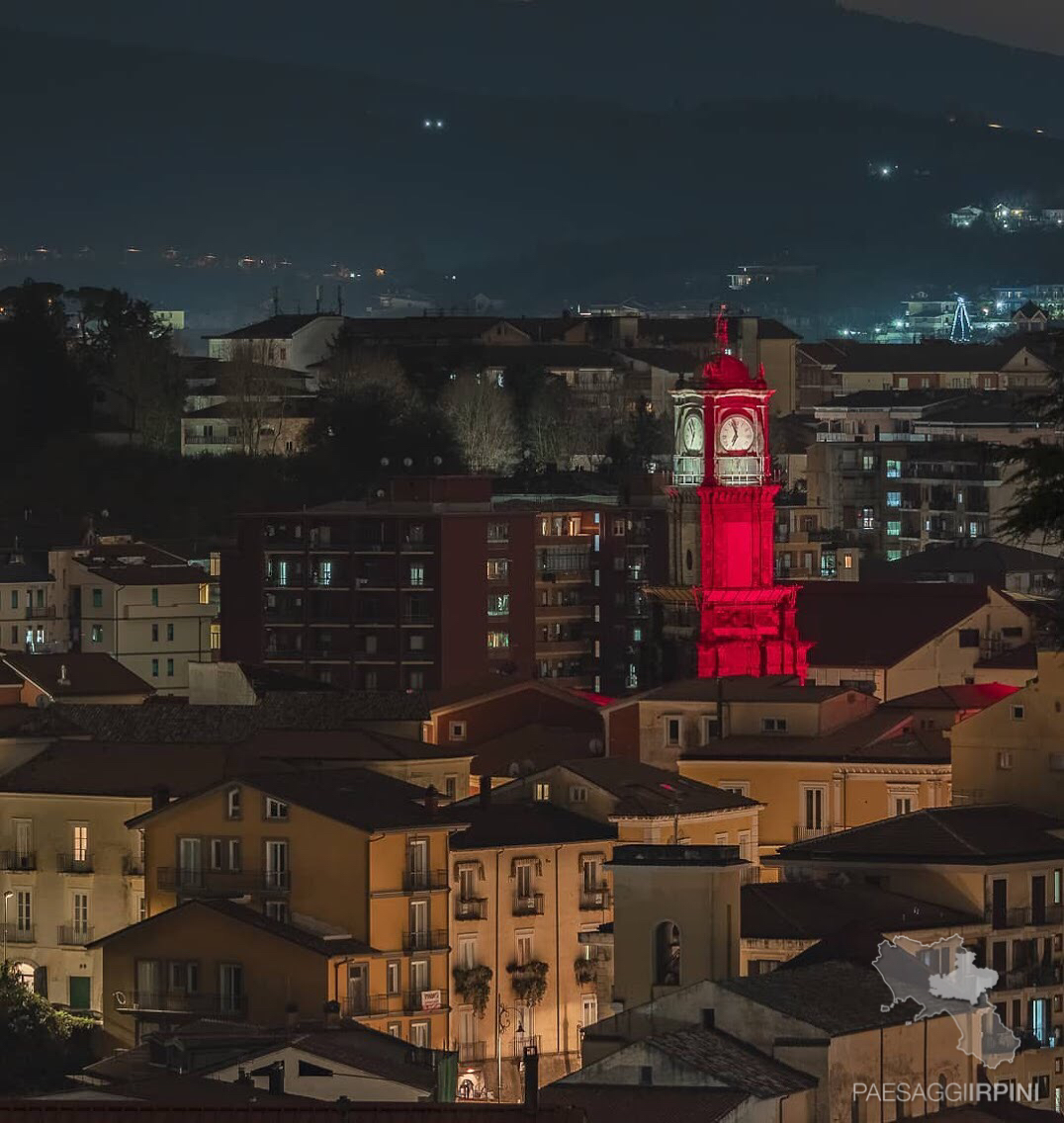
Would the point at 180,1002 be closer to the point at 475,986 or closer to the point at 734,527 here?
the point at 475,986

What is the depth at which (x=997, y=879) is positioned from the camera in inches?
1725

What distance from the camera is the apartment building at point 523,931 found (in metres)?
48.8

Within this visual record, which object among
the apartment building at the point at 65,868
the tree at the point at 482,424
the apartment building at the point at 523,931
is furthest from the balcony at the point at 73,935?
the tree at the point at 482,424

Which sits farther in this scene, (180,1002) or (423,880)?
(423,880)

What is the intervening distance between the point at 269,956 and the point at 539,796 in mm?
7713

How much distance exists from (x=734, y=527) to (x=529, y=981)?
19.6 metres

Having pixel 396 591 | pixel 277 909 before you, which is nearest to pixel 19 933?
pixel 277 909

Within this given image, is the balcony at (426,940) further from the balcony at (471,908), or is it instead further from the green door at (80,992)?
the green door at (80,992)

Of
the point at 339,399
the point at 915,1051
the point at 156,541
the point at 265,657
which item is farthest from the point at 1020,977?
the point at 339,399

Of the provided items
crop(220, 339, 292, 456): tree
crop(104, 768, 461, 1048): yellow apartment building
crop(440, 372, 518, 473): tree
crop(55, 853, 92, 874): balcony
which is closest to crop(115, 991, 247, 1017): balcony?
crop(104, 768, 461, 1048): yellow apartment building

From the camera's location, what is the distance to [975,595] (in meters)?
71.2

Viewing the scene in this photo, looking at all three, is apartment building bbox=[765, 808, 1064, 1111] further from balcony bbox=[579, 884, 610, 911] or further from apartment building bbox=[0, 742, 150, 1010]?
apartment building bbox=[0, 742, 150, 1010]

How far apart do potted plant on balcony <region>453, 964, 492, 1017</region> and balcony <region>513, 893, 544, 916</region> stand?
1114mm

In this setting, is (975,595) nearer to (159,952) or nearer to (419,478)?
(419,478)
